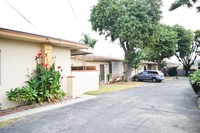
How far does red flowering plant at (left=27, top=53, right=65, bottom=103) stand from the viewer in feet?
30.1

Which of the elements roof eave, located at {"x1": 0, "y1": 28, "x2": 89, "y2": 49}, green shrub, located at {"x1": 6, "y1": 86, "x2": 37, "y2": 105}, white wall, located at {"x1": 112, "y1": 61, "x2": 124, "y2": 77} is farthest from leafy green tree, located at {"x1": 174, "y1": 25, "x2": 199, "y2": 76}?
green shrub, located at {"x1": 6, "y1": 86, "x2": 37, "y2": 105}

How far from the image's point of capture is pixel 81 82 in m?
13.4

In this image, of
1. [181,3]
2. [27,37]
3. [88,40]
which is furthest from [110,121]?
[88,40]

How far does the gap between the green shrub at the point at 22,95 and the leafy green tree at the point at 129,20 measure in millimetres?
14694

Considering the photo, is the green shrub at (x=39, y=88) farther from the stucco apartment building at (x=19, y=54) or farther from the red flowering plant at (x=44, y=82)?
the stucco apartment building at (x=19, y=54)

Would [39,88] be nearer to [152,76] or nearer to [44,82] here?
[44,82]

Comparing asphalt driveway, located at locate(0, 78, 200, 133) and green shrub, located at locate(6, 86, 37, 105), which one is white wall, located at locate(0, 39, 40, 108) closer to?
green shrub, located at locate(6, 86, 37, 105)

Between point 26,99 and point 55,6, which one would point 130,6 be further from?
point 26,99

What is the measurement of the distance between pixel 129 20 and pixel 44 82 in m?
14.7

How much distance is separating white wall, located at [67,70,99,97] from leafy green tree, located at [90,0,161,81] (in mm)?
8312

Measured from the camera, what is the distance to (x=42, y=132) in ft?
17.4

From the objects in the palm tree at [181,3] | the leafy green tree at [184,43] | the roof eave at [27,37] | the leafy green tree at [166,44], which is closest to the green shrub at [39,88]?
the roof eave at [27,37]

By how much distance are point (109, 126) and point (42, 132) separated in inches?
75.5

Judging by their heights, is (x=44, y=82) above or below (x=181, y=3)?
below
